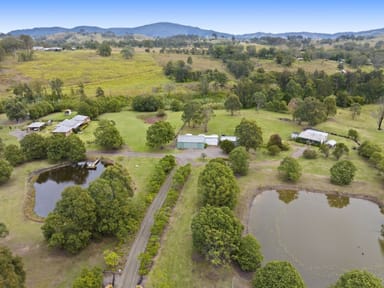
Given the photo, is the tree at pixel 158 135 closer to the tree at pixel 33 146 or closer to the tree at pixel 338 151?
the tree at pixel 33 146

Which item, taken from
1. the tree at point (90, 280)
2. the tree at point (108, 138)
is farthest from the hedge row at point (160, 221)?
the tree at point (108, 138)

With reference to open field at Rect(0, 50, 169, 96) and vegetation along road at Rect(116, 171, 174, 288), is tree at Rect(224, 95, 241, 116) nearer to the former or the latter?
open field at Rect(0, 50, 169, 96)

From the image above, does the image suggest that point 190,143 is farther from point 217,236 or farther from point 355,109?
point 355,109

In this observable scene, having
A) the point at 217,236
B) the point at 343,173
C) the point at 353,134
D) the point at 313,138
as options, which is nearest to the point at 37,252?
the point at 217,236

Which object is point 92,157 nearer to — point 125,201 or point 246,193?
point 125,201

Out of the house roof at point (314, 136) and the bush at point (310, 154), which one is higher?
the house roof at point (314, 136)

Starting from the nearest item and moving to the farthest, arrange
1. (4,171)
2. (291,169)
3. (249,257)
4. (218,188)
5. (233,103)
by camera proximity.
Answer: (249,257) → (218,188) → (4,171) → (291,169) → (233,103)
